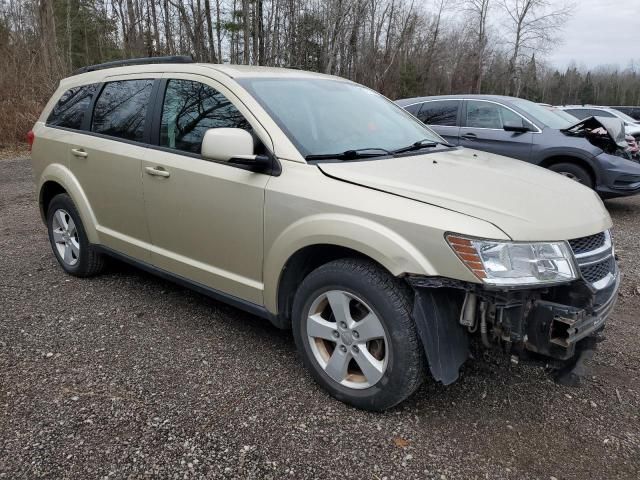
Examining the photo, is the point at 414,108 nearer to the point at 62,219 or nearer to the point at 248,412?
the point at 62,219

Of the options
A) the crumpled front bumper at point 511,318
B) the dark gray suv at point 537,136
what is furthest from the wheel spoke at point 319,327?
the dark gray suv at point 537,136

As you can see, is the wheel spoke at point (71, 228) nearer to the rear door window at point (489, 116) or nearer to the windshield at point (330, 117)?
the windshield at point (330, 117)

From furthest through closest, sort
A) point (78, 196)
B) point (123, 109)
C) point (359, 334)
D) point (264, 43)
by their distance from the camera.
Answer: point (264, 43) → point (78, 196) → point (123, 109) → point (359, 334)

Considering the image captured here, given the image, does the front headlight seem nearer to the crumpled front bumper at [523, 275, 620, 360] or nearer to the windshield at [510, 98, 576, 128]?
the crumpled front bumper at [523, 275, 620, 360]

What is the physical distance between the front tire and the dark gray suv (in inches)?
231

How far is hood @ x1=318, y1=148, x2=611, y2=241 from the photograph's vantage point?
2.28m

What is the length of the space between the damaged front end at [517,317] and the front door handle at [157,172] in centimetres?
187

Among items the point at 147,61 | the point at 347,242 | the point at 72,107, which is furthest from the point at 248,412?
the point at 72,107

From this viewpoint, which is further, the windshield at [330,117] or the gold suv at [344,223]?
the windshield at [330,117]

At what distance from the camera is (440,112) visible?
332 inches

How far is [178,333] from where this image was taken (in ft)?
11.6

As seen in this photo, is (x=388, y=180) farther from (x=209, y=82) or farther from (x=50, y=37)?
(x=50, y=37)

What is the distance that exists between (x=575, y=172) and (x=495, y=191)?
5.59m

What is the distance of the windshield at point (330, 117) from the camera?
117 inches
